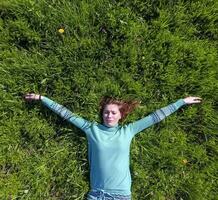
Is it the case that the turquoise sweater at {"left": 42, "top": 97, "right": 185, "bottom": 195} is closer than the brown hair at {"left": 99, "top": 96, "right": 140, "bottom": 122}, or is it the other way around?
the turquoise sweater at {"left": 42, "top": 97, "right": 185, "bottom": 195}

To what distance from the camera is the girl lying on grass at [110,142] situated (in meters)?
4.90

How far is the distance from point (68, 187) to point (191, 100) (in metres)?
1.53

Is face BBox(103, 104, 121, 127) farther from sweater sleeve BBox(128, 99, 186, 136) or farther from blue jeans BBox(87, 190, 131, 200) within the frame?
blue jeans BBox(87, 190, 131, 200)

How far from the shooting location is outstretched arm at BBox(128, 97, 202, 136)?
4.94 m

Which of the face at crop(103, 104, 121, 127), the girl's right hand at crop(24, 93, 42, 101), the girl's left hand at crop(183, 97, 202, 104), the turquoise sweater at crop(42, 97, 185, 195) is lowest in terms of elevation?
the turquoise sweater at crop(42, 97, 185, 195)

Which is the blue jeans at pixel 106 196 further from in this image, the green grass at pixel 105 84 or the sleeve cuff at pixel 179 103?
the sleeve cuff at pixel 179 103

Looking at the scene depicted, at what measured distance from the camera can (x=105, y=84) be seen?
4992 millimetres

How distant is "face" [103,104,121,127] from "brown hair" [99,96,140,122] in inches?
2.0

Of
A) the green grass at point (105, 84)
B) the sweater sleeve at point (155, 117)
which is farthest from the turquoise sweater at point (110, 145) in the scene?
the green grass at point (105, 84)

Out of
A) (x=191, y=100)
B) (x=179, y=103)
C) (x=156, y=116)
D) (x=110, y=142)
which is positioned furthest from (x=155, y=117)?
(x=110, y=142)

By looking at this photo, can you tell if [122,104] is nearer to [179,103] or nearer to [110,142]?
[110,142]

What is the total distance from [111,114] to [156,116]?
0.45 m

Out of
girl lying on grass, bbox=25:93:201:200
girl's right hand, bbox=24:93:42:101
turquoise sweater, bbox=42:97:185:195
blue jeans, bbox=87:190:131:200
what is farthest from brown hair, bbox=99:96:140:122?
blue jeans, bbox=87:190:131:200

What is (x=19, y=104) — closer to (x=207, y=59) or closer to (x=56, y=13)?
(x=56, y=13)
